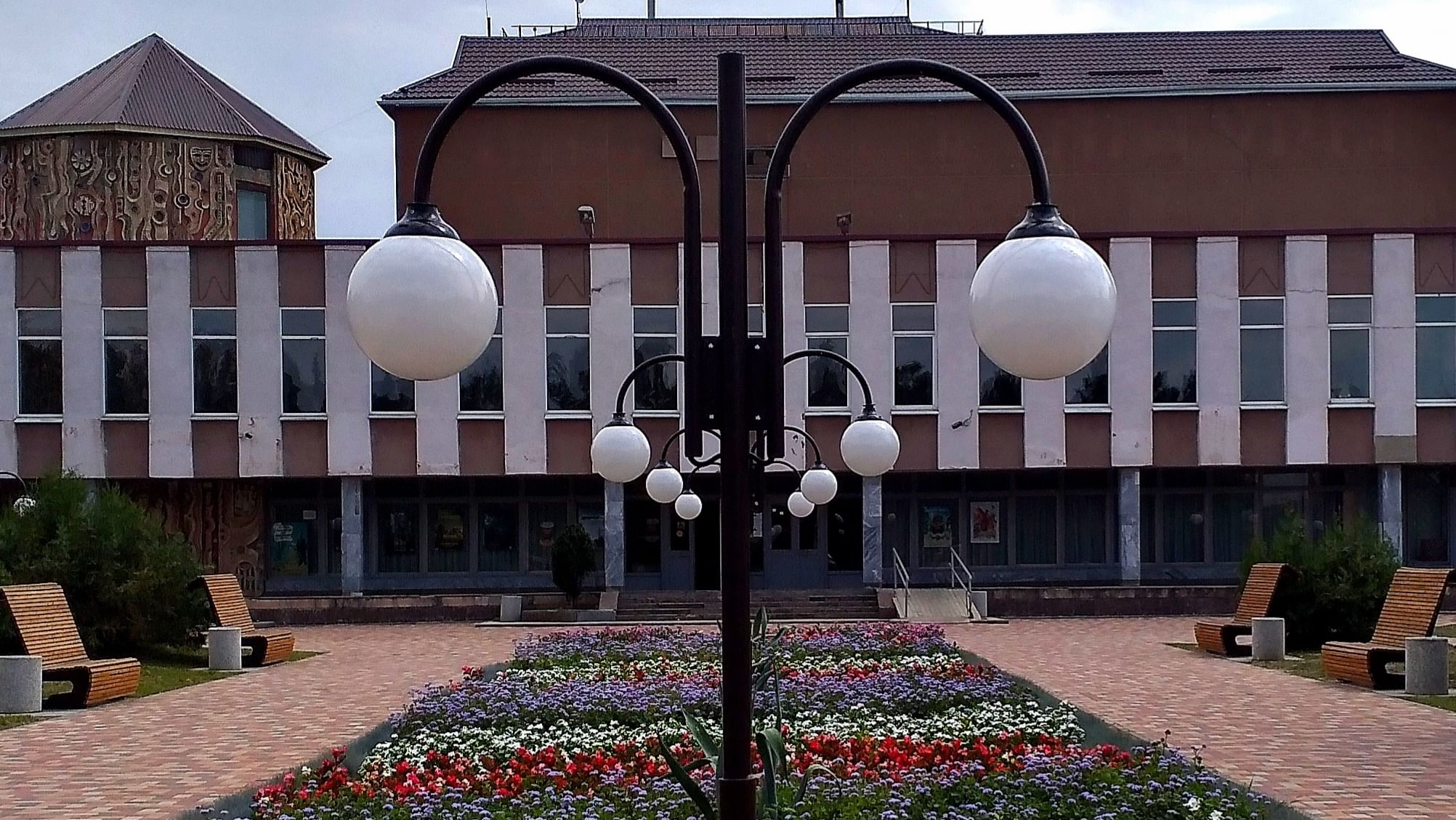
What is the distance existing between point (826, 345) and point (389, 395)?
9.41 meters

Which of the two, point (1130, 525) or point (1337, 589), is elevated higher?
point (1130, 525)

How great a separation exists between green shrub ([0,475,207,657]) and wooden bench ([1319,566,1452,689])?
14.8 metres

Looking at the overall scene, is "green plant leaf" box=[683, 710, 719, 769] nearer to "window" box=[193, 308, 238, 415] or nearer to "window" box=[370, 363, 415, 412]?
"window" box=[370, 363, 415, 412]

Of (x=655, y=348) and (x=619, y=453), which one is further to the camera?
(x=655, y=348)

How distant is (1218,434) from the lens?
36000 mm

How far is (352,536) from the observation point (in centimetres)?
3619

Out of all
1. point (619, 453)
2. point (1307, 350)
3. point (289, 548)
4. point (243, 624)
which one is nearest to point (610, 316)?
point (289, 548)

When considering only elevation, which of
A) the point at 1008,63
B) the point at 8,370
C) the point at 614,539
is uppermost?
the point at 1008,63

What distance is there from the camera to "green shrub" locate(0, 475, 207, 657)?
22.1 metres

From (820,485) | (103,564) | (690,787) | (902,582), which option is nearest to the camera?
(690,787)

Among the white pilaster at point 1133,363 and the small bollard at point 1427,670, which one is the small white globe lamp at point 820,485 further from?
the white pilaster at point 1133,363

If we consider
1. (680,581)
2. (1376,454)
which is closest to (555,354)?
(680,581)

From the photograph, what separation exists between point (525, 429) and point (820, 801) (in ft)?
91.1

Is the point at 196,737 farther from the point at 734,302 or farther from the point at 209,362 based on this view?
the point at 209,362
